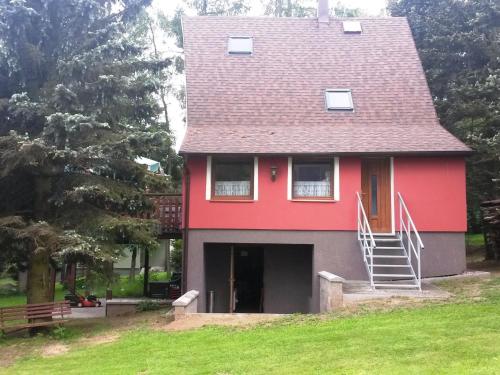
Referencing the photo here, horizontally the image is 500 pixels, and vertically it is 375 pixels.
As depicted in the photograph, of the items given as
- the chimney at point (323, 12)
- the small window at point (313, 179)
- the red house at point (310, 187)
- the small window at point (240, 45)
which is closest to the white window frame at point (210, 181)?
the red house at point (310, 187)

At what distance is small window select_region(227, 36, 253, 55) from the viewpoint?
16.1 metres

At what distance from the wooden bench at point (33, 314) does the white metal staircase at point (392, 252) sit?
629cm

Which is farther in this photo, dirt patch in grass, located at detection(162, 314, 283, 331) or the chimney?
the chimney

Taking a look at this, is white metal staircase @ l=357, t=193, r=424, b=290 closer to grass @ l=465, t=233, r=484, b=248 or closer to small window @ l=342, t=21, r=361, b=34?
small window @ l=342, t=21, r=361, b=34

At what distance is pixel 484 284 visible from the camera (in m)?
11.2

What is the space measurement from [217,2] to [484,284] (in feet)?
71.7

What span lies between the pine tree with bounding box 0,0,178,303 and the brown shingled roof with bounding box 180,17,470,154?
1.97m

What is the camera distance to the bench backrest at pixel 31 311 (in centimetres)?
1022

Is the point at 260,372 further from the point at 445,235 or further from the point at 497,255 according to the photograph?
the point at 497,255

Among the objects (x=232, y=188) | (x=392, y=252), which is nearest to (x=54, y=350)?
(x=232, y=188)

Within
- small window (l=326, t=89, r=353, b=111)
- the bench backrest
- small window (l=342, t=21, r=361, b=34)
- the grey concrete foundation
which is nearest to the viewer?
the grey concrete foundation

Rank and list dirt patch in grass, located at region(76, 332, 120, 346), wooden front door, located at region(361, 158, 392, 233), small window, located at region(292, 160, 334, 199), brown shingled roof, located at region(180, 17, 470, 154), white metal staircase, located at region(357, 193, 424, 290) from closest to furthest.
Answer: dirt patch in grass, located at region(76, 332, 120, 346), white metal staircase, located at region(357, 193, 424, 290), brown shingled roof, located at region(180, 17, 470, 154), small window, located at region(292, 160, 334, 199), wooden front door, located at region(361, 158, 392, 233)

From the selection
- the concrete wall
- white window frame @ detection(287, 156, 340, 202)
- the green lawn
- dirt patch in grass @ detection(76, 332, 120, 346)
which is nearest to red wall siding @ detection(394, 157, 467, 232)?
the concrete wall

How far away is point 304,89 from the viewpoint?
14.8 meters
